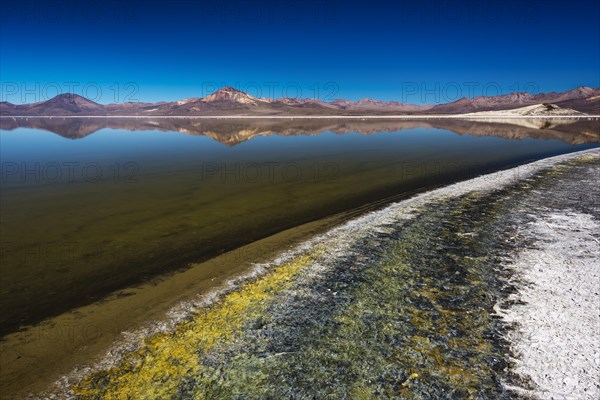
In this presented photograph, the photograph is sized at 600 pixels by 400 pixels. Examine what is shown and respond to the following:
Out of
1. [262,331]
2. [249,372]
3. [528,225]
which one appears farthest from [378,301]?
[528,225]

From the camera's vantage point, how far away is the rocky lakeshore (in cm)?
509

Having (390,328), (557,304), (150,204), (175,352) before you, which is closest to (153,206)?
(150,204)

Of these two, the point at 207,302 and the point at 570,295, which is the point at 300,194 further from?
the point at 570,295

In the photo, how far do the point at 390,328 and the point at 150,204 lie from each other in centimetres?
1293

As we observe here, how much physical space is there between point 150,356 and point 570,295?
8.10 metres

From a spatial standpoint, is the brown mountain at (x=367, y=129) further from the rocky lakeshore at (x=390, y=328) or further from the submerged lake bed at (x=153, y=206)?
the rocky lakeshore at (x=390, y=328)

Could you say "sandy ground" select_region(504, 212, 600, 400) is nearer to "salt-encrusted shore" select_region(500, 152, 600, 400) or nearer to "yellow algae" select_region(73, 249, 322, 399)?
"salt-encrusted shore" select_region(500, 152, 600, 400)

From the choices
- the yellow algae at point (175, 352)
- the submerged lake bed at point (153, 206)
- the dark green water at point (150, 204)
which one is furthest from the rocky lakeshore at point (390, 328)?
the dark green water at point (150, 204)

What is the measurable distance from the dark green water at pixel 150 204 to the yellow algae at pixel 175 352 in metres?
2.84

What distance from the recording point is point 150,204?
1588 centimetres

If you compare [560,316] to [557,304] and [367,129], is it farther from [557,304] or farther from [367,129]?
[367,129]

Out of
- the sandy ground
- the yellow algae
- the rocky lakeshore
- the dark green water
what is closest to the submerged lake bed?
the dark green water

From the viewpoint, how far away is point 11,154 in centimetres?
3450

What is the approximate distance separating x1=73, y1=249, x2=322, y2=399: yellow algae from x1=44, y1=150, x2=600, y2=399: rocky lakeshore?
0.9 inches
